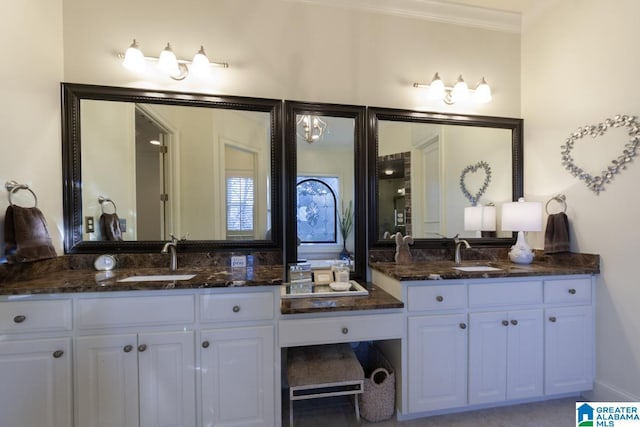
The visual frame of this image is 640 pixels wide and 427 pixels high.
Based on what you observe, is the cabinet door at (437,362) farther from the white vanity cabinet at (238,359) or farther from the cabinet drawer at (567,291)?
the white vanity cabinet at (238,359)

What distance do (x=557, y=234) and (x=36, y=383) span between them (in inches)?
132

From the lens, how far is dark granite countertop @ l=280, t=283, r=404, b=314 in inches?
58.6

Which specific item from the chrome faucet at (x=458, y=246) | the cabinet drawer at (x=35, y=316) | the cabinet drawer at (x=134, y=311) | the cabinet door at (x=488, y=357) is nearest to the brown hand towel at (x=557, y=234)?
the chrome faucet at (x=458, y=246)

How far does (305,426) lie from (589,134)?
277 cm

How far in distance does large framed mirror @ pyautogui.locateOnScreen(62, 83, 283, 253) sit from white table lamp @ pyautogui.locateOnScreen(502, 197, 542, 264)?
5.97 feet

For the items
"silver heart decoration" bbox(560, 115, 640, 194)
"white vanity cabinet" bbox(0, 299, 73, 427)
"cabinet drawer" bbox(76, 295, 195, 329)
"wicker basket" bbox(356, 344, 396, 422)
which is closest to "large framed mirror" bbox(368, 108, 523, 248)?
"silver heart decoration" bbox(560, 115, 640, 194)

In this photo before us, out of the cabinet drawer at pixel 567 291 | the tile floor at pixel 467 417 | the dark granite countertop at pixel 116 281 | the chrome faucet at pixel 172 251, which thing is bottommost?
the tile floor at pixel 467 417

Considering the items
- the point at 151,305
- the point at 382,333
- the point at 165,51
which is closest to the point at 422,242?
the point at 382,333

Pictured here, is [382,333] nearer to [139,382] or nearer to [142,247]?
[139,382]

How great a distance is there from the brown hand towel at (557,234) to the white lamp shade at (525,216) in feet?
0.40

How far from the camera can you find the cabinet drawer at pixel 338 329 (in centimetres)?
149

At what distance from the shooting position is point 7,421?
4.25ft

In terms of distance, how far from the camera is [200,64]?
6.08 feet

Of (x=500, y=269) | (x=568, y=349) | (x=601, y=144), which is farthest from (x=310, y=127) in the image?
(x=568, y=349)
